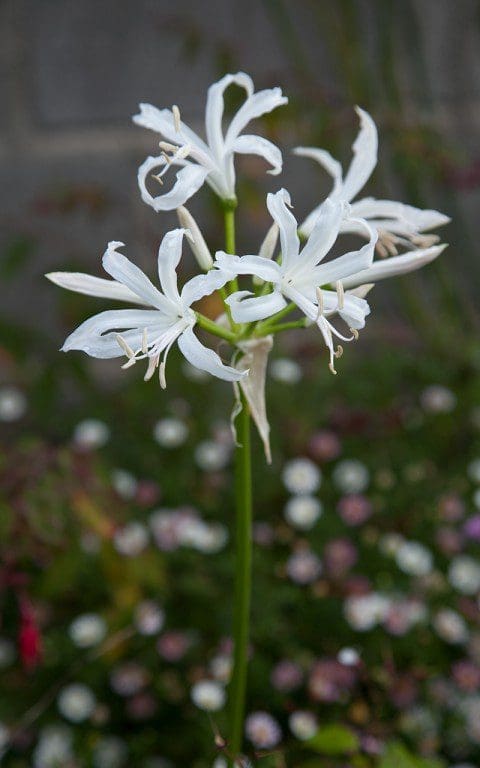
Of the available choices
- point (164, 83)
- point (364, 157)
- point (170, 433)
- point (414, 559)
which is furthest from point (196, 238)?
point (164, 83)

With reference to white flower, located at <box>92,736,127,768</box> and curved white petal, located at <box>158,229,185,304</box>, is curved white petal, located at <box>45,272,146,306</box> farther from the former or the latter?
white flower, located at <box>92,736,127,768</box>

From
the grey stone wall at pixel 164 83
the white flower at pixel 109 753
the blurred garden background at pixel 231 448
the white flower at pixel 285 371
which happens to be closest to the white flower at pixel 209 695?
the blurred garden background at pixel 231 448

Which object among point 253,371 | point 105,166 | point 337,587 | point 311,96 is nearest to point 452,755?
point 337,587

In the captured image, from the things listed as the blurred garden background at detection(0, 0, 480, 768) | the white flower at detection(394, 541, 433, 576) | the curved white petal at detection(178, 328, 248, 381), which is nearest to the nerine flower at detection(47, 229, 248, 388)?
the curved white petal at detection(178, 328, 248, 381)

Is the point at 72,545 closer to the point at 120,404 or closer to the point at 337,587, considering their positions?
the point at 337,587

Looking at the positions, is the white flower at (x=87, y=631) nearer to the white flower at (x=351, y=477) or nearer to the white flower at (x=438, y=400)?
the white flower at (x=351, y=477)

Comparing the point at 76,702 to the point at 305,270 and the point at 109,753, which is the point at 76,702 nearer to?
the point at 109,753
